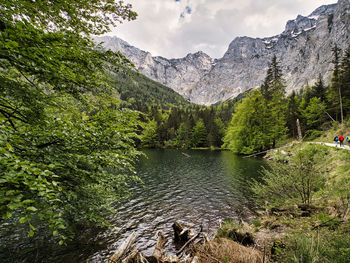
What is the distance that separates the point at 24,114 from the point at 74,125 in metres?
1.35

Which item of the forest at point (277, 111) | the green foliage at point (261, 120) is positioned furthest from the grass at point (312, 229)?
the green foliage at point (261, 120)

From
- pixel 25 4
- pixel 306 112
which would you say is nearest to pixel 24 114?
pixel 25 4

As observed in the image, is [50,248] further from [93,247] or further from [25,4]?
[25,4]

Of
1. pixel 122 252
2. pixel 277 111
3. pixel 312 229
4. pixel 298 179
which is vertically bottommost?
pixel 122 252

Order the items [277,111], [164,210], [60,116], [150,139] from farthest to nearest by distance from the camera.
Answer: [150,139]
[277,111]
[164,210]
[60,116]

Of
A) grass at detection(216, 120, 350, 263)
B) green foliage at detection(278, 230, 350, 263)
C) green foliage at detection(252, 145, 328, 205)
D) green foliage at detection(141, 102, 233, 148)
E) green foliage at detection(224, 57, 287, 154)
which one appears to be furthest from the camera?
green foliage at detection(141, 102, 233, 148)

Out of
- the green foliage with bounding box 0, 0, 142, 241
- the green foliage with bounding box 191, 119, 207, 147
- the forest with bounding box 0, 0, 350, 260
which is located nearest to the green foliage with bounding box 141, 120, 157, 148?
the green foliage with bounding box 191, 119, 207, 147

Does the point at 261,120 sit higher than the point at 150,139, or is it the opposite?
the point at 261,120

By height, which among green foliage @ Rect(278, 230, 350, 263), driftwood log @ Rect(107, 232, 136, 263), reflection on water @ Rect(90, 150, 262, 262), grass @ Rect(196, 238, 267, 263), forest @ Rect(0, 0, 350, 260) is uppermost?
forest @ Rect(0, 0, 350, 260)

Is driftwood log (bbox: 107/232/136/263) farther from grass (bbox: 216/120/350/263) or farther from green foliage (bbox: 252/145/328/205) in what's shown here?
green foliage (bbox: 252/145/328/205)

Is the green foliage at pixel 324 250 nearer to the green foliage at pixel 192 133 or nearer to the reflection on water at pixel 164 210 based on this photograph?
the reflection on water at pixel 164 210

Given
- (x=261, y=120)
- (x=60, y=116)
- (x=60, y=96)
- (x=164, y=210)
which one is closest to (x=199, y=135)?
(x=261, y=120)

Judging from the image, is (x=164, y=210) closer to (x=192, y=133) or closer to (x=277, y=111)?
(x=277, y=111)

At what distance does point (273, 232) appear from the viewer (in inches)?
264
